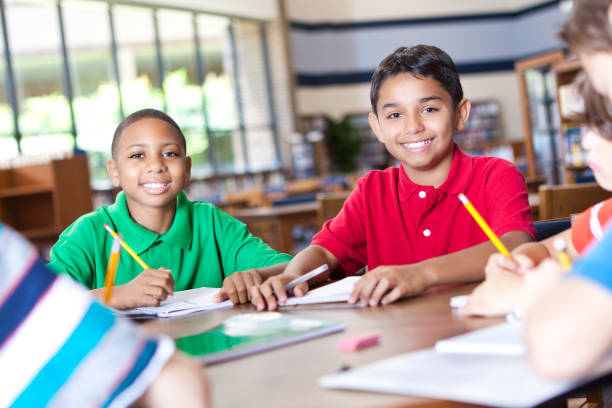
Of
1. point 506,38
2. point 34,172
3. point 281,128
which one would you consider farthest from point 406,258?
point 506,38

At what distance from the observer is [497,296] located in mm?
993

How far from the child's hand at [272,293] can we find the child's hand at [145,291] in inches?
7.2

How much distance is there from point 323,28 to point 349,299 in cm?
1525

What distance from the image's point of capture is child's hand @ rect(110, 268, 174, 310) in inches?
55.1

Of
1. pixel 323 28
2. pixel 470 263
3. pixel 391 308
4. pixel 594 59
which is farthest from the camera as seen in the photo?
pixel 323 28

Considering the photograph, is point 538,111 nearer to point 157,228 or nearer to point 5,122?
point 5,122

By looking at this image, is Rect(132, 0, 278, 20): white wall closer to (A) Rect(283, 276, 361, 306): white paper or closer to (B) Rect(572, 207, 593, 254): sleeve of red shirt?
(A) Rect(283, 276, 361, 306): white paper

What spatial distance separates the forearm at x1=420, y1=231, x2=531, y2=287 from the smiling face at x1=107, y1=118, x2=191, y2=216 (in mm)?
790

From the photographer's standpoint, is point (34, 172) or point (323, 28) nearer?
point (34, 172)

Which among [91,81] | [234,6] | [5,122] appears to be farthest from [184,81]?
[5,122]

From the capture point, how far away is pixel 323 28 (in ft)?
52.3

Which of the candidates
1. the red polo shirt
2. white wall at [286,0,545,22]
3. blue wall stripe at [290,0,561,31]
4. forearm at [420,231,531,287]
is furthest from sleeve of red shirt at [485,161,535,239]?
blue wall stripe at [290,0,561,31]

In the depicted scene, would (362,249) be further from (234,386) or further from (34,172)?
(34,172)

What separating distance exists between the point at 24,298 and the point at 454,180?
1299 millimetres
